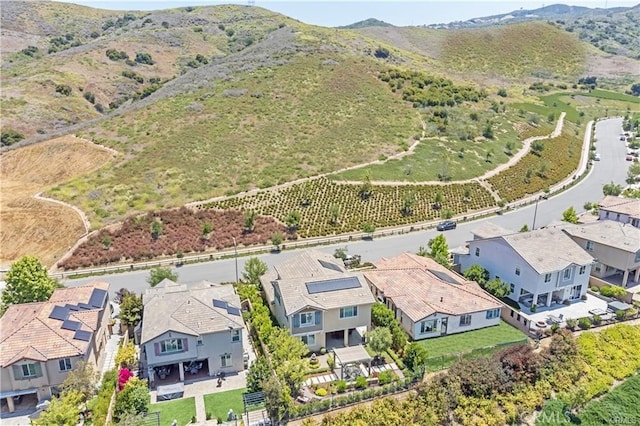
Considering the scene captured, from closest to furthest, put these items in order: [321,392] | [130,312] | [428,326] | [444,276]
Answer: [321,392] < [428,326] < [130,312] < [444,276]

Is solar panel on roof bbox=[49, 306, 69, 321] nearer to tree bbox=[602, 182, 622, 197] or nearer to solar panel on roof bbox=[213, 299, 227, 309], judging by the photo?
solar panel on roof bbox=[213, 299, 227, 309]

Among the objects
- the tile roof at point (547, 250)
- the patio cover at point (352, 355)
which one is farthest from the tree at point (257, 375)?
the tile roof at point (547, 250)

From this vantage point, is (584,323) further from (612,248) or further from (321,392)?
(321,392)

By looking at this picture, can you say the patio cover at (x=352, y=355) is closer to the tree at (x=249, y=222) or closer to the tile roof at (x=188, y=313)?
the tile roof at (x=188, y=313)

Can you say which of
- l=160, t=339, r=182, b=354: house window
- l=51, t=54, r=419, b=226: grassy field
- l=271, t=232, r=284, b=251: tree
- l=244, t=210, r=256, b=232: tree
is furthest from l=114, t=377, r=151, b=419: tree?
l=51, t=54, r=419, b=226: grassy field

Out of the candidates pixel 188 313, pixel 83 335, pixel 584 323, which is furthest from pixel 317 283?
pixel 584 323

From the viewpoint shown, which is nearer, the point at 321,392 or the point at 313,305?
the point at 321,392

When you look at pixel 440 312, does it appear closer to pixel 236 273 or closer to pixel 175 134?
pixel 236 273
